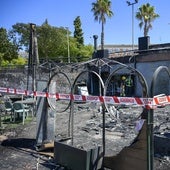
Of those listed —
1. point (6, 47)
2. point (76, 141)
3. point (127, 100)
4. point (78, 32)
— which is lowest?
point (76, 141)

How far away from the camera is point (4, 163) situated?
7.57 metres

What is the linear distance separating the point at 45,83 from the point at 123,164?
367cm

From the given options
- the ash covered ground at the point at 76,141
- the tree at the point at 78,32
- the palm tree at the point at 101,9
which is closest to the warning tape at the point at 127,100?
the ash covered ground at the point at 76,141

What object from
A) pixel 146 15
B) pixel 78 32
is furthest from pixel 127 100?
pixel 78 32

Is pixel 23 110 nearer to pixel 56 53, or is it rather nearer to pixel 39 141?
pixel 39 141

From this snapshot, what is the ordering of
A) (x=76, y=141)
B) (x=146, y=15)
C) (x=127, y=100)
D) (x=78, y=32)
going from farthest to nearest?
(x=78, y=32) → (x=146, y=15) → (x=76, y=141) → (x=127, y=100)

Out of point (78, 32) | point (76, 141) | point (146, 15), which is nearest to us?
point (76, 141)

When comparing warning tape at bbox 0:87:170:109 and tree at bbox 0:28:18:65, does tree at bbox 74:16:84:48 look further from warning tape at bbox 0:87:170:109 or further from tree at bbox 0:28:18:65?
warning tape at bbox 0:87:170:109

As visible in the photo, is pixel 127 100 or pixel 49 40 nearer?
pixel 127 100

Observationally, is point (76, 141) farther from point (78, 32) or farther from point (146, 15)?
point (78, 32)

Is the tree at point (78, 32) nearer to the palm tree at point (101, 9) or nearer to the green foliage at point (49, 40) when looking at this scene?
the green foliage at point (49, 40)

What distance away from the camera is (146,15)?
53281 millimetres

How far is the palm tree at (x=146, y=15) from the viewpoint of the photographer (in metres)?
53.1

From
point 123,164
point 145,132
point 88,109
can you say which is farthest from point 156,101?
point 88,109
